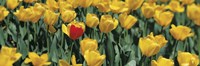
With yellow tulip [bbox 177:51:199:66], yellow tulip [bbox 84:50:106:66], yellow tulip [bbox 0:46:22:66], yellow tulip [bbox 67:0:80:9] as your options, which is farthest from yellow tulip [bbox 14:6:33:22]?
yellow tulip [bbox 177:51:199:66]

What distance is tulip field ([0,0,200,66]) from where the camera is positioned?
2.67 m

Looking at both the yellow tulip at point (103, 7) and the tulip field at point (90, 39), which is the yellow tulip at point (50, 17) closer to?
the tulip field at point (90, 39)

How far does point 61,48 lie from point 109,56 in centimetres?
31

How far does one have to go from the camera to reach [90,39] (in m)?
2.74

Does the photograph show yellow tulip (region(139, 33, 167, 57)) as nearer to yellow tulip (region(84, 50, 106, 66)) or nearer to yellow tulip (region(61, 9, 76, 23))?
yellow tulip (region(84, 50, 106, 66))

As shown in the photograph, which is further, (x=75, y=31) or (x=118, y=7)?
(x=118, y=7)

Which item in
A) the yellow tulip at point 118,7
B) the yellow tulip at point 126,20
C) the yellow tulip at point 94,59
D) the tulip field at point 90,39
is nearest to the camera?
the yellow tulip at point 94,59

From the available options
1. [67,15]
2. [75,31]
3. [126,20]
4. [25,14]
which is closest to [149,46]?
[75,31]

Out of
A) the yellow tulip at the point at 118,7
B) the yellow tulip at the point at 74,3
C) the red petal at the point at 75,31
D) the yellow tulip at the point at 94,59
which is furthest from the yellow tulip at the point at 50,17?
the yellow tulip at the point at 94,59

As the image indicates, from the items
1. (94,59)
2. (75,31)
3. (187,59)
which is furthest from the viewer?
(75,31)

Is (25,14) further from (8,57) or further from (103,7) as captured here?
(8,57)

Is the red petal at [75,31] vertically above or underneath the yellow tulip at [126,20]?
above

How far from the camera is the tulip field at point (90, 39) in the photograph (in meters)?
2.67

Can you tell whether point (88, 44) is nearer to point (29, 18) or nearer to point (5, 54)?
point (5, 54)
